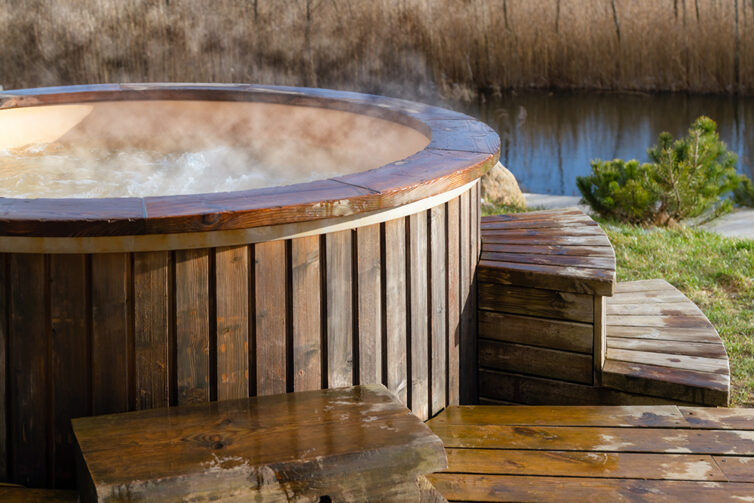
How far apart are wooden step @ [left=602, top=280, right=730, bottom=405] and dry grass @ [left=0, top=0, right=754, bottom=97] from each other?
4948 millimetres

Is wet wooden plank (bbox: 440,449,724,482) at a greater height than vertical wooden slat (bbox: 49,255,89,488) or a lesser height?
lesser

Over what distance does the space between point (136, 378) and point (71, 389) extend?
0.15 meters

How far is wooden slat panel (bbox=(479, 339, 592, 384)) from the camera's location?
9.07 feet

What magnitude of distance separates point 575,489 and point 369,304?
687 mm

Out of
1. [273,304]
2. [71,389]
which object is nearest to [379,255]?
[273,304]

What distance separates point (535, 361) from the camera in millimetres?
2840

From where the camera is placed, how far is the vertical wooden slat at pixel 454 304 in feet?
8.42

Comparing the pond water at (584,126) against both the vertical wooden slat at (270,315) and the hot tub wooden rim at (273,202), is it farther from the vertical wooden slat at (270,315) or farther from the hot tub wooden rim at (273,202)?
the vertical wooden slat at (270,315)

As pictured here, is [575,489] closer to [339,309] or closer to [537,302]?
[339,309]

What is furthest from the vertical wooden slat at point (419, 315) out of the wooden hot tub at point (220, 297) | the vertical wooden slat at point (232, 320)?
the vertical wooden slat at point (232, 320)

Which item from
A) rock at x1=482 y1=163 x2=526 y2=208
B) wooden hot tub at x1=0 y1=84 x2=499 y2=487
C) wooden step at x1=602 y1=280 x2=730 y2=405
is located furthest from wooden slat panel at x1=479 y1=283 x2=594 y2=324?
rock at x1=482 y1=163 x2=526 y2=208

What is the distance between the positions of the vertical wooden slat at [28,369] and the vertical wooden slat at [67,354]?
27 millimetres

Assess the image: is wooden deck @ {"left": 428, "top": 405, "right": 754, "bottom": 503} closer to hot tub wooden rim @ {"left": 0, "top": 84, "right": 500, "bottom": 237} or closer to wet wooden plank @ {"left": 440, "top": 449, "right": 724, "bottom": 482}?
wet wooden plank @ {"left": 440, "top": 449, "right": 724, "bottom": 482}

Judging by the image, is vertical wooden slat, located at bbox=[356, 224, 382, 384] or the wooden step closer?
vertical wooden slat, located at bbox=[356, 224, 382, 384]
